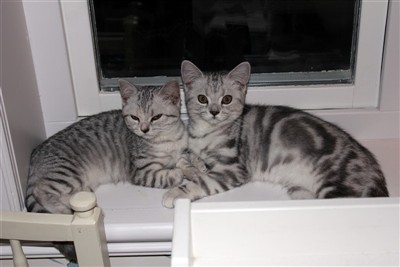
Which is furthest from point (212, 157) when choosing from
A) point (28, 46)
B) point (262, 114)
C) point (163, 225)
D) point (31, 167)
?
point (28, 46)

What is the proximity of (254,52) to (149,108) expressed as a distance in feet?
1.70

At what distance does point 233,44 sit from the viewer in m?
1.87

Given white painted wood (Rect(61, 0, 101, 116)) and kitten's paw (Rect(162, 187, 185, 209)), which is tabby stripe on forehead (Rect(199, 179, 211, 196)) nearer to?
kitten's paw (Rect(162, 187, 185, 209))

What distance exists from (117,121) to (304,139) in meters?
0.65

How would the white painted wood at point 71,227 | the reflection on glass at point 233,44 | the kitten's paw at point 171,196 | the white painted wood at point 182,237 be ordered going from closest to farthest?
the white painted wood at point 182,237 → the white painted wood at point 71,227 → the kitten's paw at point 171,196 → the reflection on glass at point 233,44

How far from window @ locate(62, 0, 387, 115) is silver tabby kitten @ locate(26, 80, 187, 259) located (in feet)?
0.43

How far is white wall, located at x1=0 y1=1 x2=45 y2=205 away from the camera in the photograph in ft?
4.42

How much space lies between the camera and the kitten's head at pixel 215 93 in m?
1.55

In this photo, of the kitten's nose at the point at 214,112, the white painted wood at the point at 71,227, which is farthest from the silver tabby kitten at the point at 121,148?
the white painted wood at the point at 71,227

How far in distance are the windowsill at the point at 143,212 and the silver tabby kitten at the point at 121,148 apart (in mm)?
59

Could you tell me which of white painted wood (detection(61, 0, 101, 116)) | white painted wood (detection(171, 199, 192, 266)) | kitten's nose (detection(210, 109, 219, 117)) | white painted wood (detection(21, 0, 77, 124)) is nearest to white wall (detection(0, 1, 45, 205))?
white painted wood (detection(21, 0, 77, 124))

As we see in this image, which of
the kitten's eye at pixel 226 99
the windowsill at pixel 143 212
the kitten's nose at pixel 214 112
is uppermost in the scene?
the kitten's eye at pixel 226 99

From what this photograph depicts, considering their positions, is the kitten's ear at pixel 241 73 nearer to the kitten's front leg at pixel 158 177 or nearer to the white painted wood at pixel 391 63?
the kitten's front leg at pixel 158 177

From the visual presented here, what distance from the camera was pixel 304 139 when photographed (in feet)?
5.02
